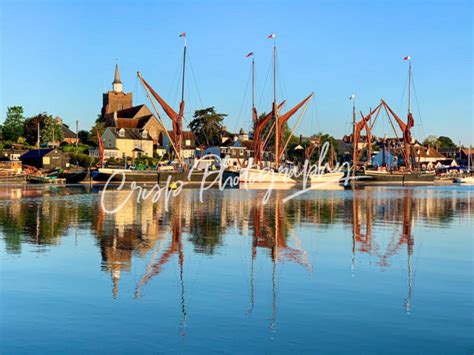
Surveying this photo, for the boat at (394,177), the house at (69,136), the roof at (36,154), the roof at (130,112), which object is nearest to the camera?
the roof at (36,154)

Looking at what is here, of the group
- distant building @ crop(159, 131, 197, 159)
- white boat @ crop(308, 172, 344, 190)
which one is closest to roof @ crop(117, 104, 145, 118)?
distant building @ crop(159, 131, 197, 159)

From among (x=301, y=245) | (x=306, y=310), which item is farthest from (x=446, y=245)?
(x=306, y=310)

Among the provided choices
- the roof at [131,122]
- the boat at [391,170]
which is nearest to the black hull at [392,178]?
the boat at [391,170]

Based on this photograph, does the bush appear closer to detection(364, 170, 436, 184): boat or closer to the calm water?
detection(364, 170, 436, 184): boat

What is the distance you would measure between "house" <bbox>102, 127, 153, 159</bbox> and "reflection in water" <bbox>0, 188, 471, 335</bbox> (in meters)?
99.9

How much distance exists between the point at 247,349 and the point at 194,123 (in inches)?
6866

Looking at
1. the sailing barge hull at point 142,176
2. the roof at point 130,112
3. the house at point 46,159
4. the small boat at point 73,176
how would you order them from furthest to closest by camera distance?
the roof at point 130,112, the house at point 46,159, the small boat at point 73,176, the sailing barge hull at point 142,176

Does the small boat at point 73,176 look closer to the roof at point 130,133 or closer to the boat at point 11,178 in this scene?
the boat at point 11,178

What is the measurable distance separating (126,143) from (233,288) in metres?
140

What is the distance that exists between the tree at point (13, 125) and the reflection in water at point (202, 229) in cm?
10768

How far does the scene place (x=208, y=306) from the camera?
16.0m

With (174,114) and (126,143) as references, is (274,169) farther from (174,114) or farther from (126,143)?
(126,143)

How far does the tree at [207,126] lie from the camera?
182 metres

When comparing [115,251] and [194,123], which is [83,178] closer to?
[194,123]
